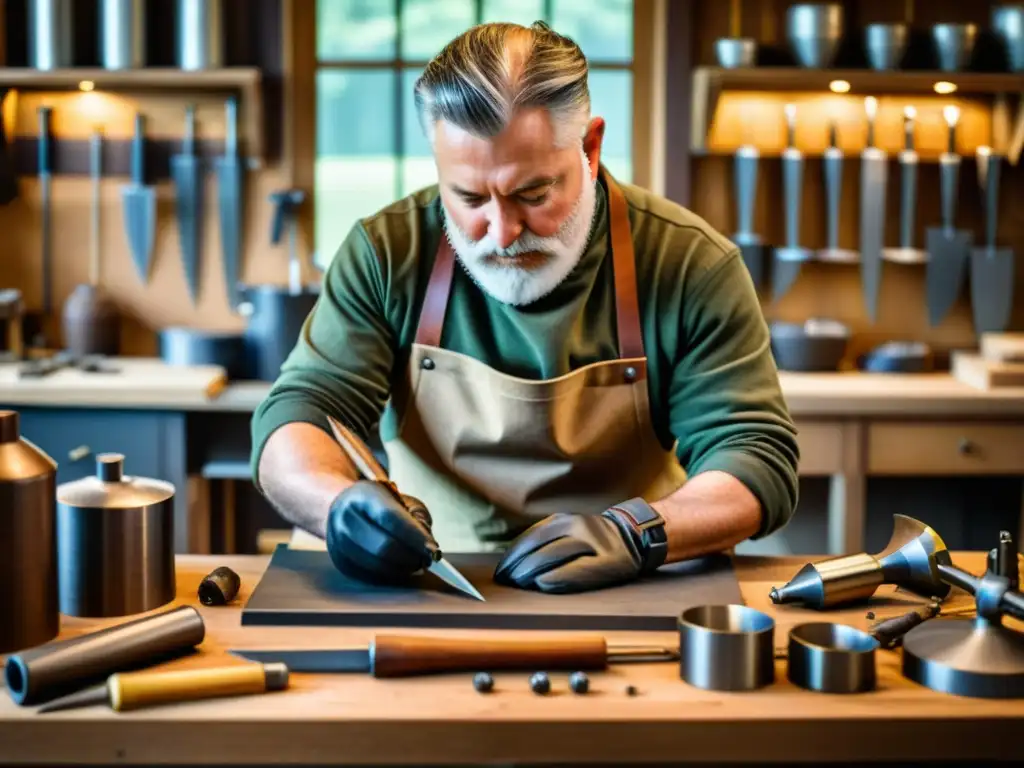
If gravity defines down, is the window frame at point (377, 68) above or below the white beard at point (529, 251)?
above

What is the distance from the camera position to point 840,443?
3375 millimetres

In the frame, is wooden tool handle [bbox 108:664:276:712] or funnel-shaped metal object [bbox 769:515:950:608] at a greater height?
funnel-shaped metal object [bbox 769:515:950:608]

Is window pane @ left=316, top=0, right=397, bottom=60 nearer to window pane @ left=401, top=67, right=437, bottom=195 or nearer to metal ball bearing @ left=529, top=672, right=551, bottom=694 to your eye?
window pane @ left=401, top=67, right=437, bottom=195

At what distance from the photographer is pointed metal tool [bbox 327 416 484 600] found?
1.59 metres

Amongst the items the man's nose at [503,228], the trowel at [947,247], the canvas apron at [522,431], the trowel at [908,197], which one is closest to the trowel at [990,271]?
the trowel at [947,247]

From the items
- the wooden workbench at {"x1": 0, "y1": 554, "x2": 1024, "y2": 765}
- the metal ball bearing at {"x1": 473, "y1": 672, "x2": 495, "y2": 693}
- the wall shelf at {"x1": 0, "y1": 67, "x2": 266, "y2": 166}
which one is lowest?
the wooden workbench at {"x1": 0, "y1": 554, "x2": 1024, "y2": 765}

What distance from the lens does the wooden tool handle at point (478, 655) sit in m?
1.35

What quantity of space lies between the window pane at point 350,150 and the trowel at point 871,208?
56.2 inches

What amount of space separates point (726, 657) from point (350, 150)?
114 inches

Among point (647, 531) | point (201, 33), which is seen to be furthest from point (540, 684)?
point (201, 33)

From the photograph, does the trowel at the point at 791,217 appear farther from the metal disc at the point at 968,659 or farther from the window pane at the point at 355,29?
A: the metal disc at the point at 968,659

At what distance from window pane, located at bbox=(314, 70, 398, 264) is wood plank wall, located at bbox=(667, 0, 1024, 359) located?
881 millimetres

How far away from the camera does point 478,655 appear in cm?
137

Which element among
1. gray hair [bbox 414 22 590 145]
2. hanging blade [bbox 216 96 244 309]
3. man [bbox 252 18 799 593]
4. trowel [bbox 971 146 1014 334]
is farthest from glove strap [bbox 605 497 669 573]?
trowel [bbox 971 146 1014 334]
